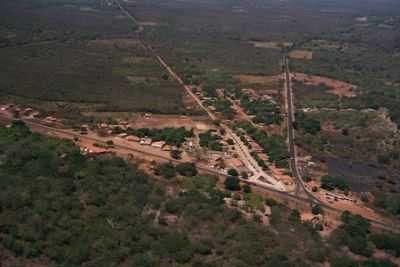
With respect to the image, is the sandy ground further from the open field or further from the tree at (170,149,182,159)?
the tree at (170,149,182,159)

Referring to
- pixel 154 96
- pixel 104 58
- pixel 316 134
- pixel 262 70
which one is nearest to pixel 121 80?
pixel 154 96

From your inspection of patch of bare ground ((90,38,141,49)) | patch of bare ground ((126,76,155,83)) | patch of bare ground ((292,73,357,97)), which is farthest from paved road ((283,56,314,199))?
patch of bare ground ((90,38,141,49))

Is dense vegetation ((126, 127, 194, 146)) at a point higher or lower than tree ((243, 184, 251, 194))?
higher

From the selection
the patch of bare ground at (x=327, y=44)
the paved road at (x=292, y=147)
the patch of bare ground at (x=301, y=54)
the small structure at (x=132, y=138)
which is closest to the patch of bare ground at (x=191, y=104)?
the paved road at (x=292, y=147)

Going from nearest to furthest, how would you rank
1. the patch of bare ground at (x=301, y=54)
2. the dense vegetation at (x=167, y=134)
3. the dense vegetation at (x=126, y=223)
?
1. the dense vegetation at (x=126, y=223)
2. the dense vegetation at (x=167, y=134)
3. the patch of bare ground at (x=301, y=54)

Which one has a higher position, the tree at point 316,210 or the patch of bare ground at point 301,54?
the patch of bare ground at point 301,54

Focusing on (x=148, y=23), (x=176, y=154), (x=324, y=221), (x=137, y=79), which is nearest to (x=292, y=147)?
(x=176, y=154)

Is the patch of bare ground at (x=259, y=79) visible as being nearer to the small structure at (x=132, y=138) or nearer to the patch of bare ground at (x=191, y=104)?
the patch of bare ground at (x=191, y=104)
